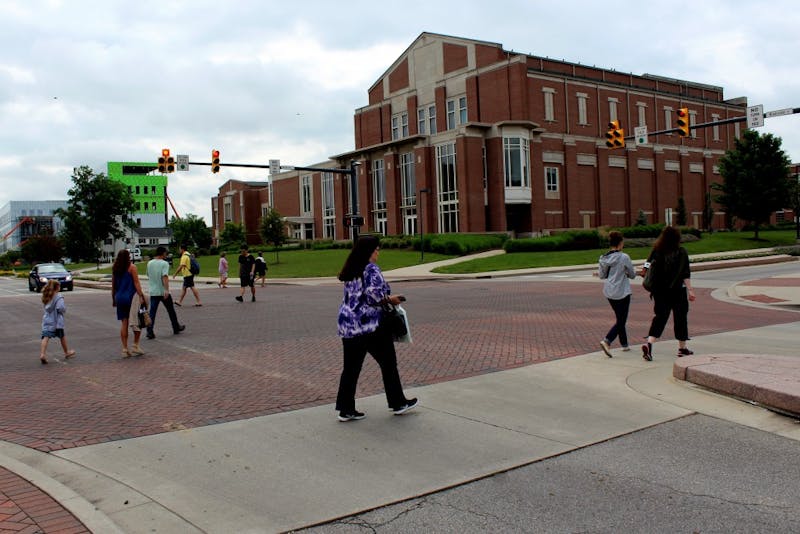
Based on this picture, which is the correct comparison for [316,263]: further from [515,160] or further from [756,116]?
[756,116]

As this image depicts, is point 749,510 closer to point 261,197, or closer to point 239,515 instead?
point 239,515

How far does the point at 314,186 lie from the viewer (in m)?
74.6

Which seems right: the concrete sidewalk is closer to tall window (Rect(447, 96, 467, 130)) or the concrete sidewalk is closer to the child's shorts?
the child's shorts

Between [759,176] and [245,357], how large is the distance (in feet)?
159

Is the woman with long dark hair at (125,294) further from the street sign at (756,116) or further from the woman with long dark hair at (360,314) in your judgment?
the street sign at (756,116)

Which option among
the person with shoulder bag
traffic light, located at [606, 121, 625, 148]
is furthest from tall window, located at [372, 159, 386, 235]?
the person with shoulder bag

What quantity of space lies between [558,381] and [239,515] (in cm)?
464

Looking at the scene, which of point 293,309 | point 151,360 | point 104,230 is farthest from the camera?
point 104,230

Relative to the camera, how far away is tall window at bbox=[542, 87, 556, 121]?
2167 inches

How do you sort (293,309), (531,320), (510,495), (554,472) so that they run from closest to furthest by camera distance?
(510,495), (554,472), (531,320), (293,309)

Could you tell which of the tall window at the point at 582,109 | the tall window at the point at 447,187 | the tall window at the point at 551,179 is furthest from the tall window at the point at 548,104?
the tall window at the point at 447,187

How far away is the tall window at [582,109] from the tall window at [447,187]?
13059mm

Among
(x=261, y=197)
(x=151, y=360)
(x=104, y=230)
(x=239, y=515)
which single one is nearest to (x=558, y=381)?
(x=239, y=515)

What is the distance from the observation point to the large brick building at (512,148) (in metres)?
52.4
